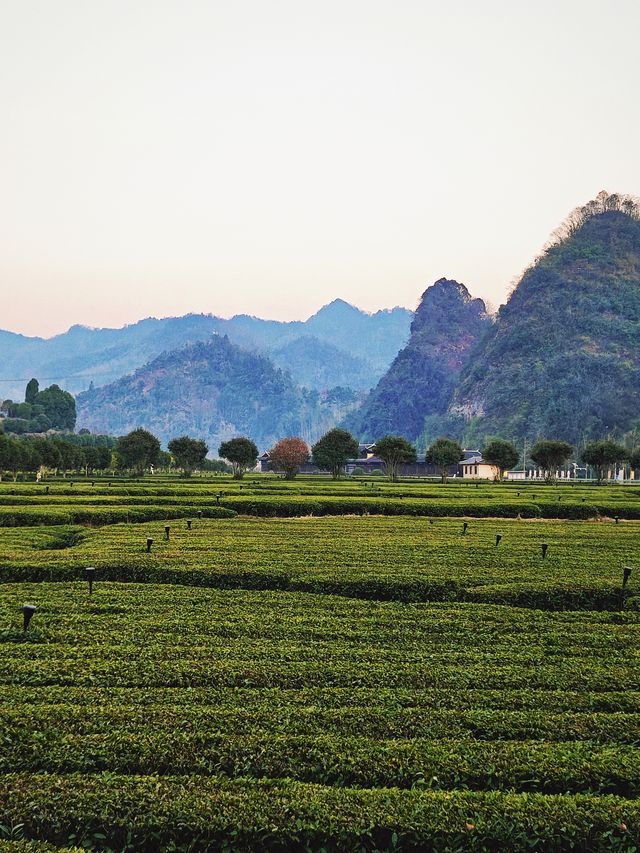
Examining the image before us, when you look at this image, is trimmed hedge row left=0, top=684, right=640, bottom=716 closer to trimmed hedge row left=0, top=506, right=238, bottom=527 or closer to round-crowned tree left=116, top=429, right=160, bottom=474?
trimmed hedge row left=0, top=506, right=238, bottom=527

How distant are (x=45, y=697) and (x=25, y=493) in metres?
44.4

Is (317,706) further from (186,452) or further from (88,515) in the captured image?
(186,452)

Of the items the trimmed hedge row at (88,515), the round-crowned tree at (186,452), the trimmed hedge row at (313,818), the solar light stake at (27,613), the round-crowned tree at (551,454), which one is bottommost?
the trimmed hedge row at (88,515)

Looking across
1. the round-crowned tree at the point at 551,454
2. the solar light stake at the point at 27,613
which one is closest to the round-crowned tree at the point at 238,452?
the round-crowned tree at the point at 551,454

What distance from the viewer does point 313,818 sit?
7.62 m

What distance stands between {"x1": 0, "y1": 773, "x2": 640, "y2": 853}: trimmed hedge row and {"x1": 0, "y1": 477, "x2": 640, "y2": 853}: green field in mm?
22

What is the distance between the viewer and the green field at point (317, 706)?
759cm

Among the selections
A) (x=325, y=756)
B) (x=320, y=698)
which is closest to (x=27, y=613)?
(x=320, y=698)

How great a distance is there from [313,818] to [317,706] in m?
2.97

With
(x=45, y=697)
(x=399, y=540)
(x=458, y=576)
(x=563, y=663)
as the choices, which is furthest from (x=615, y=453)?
(x=45, y=697)

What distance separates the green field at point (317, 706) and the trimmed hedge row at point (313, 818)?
0.02 meters

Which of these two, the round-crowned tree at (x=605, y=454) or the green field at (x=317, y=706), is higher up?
the round-crowned tree at (x=605, y=454)

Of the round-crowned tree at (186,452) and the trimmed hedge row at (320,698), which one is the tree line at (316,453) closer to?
the round-crowned tree at (186,452)

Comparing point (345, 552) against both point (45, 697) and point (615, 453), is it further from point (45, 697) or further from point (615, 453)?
point (615, 453)
